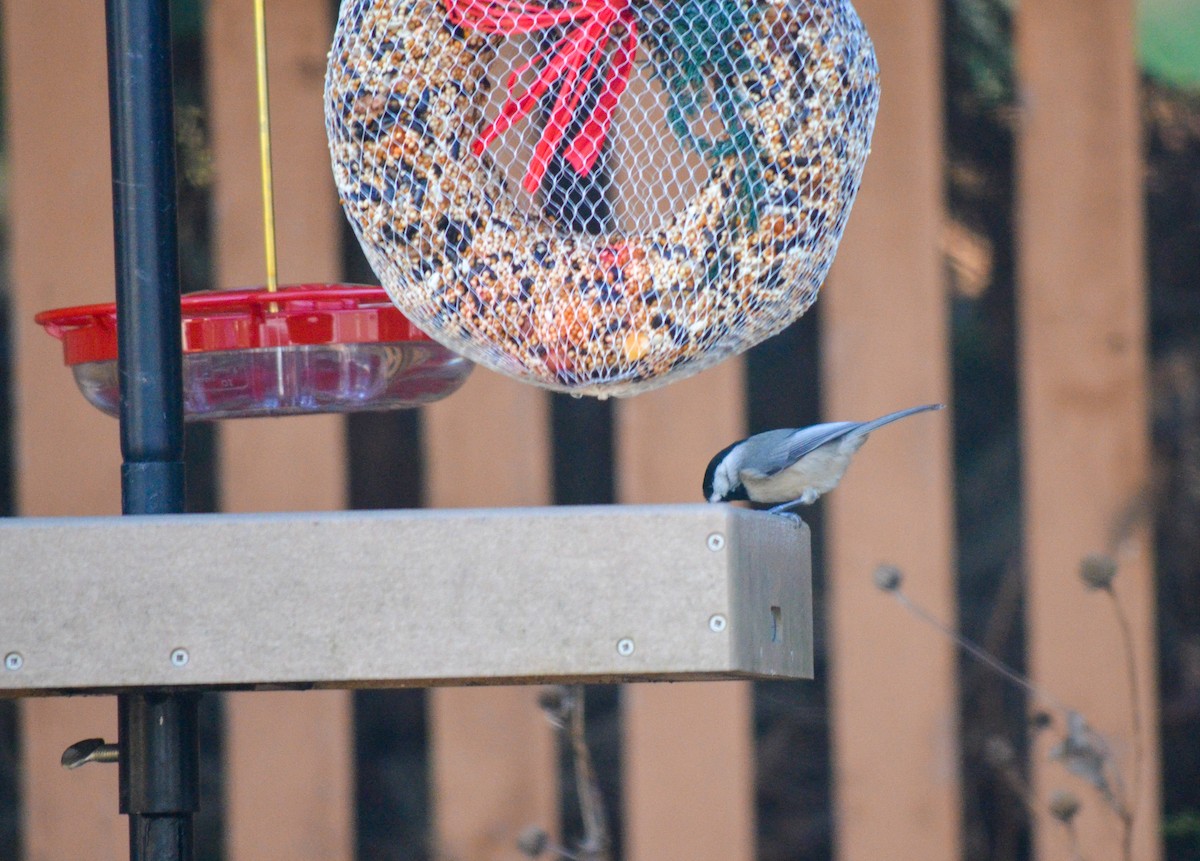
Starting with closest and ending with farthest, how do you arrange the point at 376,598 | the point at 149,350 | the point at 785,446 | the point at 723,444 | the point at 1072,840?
1. the point at 376,598
2. the point at 149,350
3. the point at 1072,840
4. the point at 785,446
5. the point at 723,444

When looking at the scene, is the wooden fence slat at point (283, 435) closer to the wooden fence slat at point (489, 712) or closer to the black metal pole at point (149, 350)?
the wooden fence slat at point (489, 712)

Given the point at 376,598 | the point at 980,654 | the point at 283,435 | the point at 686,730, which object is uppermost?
the point at 283,435

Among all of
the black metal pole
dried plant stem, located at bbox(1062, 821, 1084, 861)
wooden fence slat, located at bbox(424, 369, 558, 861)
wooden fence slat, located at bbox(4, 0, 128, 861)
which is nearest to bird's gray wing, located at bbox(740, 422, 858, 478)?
wooden fence slat, located at bbox(424, 369, 558, 861)

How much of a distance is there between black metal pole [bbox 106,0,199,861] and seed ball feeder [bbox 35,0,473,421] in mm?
149

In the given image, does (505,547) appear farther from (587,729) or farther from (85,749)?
(587,729)

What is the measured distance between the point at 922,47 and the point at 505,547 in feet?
6.16

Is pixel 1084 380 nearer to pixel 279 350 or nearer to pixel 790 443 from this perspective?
pixel 790 443

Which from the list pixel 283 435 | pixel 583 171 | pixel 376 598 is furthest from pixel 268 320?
pixel 283 435

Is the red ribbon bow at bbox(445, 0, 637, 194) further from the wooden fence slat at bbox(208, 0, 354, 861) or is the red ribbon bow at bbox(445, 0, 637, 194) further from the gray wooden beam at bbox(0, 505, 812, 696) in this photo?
the wooden fence slat at bbox(208, 0, 354, 861)

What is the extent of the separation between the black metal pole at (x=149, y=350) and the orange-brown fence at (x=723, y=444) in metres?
1.46

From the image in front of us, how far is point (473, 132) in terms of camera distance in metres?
1.50

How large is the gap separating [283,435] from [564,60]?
1.46 metres

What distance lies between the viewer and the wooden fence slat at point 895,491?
2.71 meters

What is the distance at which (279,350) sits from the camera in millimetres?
1508
